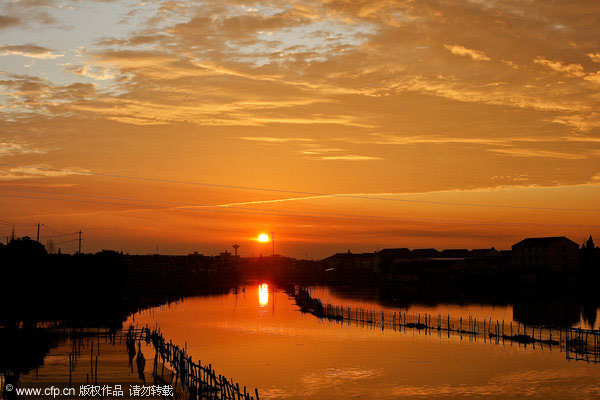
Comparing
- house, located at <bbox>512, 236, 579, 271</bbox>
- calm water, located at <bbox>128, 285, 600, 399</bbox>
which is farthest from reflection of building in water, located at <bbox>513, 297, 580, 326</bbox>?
house, located at <bbox>512, 236, 579, 271</bbox>

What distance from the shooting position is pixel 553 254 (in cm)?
15225

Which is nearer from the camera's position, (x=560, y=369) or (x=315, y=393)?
(x=315, y=393)

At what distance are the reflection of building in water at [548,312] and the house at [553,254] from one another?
34715 mm

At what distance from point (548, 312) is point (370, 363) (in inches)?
1979

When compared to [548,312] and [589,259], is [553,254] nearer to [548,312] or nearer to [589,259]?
[589,259]

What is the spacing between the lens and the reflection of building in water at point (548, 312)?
88.0 meters

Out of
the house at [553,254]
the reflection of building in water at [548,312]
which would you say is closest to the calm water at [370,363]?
the reflection of building in water at [548,312]

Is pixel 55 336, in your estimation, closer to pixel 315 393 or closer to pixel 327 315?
pixel 315 393

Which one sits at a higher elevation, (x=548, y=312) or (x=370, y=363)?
(x=548, y=312)

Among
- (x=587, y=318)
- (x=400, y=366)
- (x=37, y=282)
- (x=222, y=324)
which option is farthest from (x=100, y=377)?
(x=587, y=318)

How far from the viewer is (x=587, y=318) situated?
300 ft

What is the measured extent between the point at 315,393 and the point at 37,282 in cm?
4559

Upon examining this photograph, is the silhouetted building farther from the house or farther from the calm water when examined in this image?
the calm water

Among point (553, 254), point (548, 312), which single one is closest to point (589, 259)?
point (553, 254)
